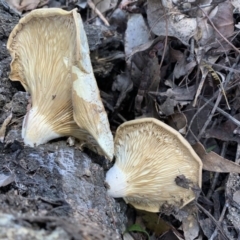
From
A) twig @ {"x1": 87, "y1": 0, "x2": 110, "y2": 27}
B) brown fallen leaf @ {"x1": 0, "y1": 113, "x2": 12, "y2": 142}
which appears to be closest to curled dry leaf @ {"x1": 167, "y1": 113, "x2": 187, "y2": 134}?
twig @ {"x1": 87, "y1": 0, "x2": 110, "y2": 27}

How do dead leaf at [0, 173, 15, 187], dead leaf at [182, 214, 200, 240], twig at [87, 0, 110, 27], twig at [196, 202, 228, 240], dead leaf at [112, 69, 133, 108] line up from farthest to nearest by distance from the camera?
1. twig at [87, 0, 110, 27]
2. dead leaf at [112, 69, 133, 108]
3. dead leaf at [182, 214, 200, 240]
4. twig at [196, 202, 228, 240]
5. dead leaf at [0, 173, 15, 187]

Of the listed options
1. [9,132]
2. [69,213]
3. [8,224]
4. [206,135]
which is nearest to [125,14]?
[206,135]

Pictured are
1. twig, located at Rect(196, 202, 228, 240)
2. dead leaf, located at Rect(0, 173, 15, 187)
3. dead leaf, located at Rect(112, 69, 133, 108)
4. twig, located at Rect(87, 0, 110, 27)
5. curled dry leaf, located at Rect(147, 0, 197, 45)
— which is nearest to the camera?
dead leaf, located at Rect(0, 173, 15, 187)

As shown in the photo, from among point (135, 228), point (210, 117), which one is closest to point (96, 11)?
point (210, 117)

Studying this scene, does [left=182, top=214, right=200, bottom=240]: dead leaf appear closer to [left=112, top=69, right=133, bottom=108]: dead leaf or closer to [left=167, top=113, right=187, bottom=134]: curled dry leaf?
[left=167, top=113, right=187, bottom=134]: curled dry leaf

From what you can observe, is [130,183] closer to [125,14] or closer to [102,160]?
[102,160]

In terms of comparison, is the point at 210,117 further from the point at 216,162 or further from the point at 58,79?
the point at 58,79

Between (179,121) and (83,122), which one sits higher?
(83,122)
